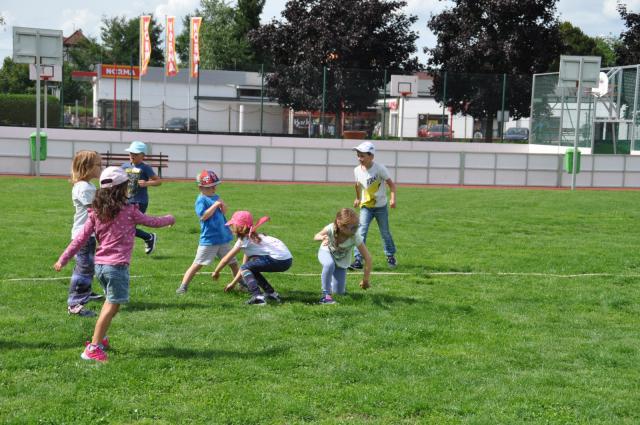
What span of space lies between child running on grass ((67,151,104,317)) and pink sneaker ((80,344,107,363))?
4.51 feet

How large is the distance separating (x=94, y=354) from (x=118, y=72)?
33.8m

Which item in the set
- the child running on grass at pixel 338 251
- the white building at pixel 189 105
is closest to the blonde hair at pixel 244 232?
the child running on grass at pixel 338 251

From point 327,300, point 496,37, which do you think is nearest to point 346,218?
point 327,300

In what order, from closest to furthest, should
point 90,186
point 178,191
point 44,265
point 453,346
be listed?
point 453,346
point 90,186
point 44,265
point 178,191

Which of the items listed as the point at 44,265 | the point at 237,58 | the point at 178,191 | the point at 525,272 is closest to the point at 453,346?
the point at 525,272

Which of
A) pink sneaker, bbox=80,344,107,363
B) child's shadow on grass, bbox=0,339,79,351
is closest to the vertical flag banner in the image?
child's shadow on grass, bbox=0,339,79,351

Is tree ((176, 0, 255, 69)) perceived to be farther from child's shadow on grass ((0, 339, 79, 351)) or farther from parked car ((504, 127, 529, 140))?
child's shadow on grass ((0, 339, 79, 351))

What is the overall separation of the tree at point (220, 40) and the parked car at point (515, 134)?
121 feet

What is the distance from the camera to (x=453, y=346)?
22.4 feet

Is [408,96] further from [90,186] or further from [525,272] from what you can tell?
→ [90,186]

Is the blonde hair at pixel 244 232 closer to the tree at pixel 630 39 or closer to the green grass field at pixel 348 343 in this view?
the green grass field at pixel 348 343

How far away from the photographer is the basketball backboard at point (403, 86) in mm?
35750

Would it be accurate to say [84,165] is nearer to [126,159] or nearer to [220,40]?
[126,159]

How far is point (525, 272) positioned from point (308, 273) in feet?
9.40
